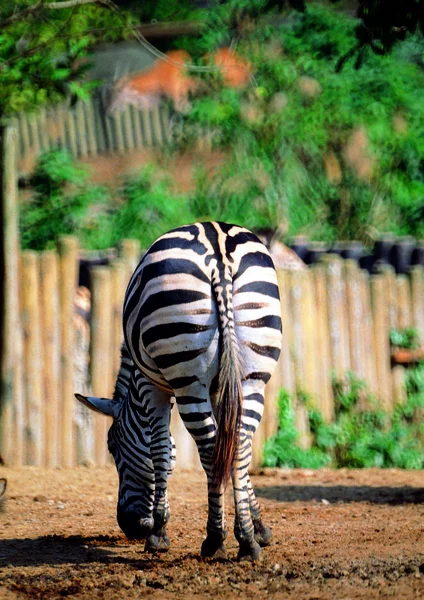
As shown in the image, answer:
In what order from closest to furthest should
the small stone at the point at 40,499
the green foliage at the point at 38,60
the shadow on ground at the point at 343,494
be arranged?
1. the green foliage at the point at 38,60
2. the small stone at the point at 40,499
3. the shadow on ground at the point at 343,494

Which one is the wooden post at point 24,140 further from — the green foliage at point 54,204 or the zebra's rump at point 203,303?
the zebra's rump at point 203,303

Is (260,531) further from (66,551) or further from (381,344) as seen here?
(381,344)

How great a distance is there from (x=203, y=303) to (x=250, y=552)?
125cm

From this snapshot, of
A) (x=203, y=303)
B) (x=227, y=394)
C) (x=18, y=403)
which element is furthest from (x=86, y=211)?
(x=227, y=394)

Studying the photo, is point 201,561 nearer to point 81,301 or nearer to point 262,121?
point 81,301

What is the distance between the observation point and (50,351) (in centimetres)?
818

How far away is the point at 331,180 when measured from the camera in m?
15.5

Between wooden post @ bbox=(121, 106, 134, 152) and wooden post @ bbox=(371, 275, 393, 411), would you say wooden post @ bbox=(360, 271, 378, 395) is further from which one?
wooden post @ bbox=(121, 106, 134, 152)

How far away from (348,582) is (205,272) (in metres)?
1.58

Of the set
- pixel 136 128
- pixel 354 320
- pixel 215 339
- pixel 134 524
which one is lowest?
pixel 134 524

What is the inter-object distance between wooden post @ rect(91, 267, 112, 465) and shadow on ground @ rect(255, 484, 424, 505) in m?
1.48

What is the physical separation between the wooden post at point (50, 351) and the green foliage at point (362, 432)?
2050mm

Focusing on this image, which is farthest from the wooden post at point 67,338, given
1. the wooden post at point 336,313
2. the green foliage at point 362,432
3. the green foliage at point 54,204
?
the green foliage at point 54,204

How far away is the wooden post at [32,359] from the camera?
808 centimetres
